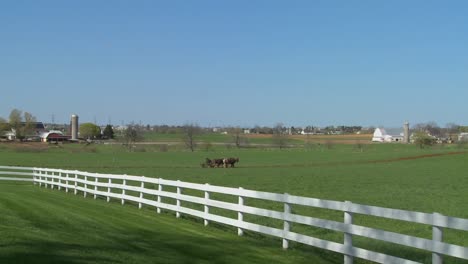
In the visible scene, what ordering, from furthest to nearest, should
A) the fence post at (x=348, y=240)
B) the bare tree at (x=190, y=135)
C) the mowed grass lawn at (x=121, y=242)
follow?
1. the bare tree at (x=190, y=135)
2. the fence post at (x=348, y=240)
3. the mowed grass lawn at (x=121, y=242)

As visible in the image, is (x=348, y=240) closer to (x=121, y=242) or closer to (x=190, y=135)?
(x=121, y=242)

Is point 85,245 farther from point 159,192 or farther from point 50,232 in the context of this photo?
A: point 159,192

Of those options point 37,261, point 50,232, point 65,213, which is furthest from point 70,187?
point 37,261

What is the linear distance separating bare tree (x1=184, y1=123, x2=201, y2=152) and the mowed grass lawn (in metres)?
128

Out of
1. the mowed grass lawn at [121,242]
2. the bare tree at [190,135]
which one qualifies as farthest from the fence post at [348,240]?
the bare tree at [190,135]

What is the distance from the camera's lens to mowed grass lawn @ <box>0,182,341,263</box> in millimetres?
9008

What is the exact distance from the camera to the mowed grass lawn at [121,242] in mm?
9008

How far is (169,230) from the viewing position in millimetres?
13023

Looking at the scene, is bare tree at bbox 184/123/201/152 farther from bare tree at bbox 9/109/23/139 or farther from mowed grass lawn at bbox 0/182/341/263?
mowed grass lawn at bbox 0/182/341/263

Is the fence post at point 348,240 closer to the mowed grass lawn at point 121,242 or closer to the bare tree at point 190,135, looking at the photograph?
the mowed grass lawn at point 121,242

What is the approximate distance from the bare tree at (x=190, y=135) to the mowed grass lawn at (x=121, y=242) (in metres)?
128

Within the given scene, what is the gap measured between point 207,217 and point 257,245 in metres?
3.14

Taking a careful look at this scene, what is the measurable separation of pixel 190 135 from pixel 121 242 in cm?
14399

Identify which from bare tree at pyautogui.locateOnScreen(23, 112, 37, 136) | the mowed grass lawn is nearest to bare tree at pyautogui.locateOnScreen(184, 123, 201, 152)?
bare tree at pyautogui.locateOnScreen(23, 112, 37, 136)
